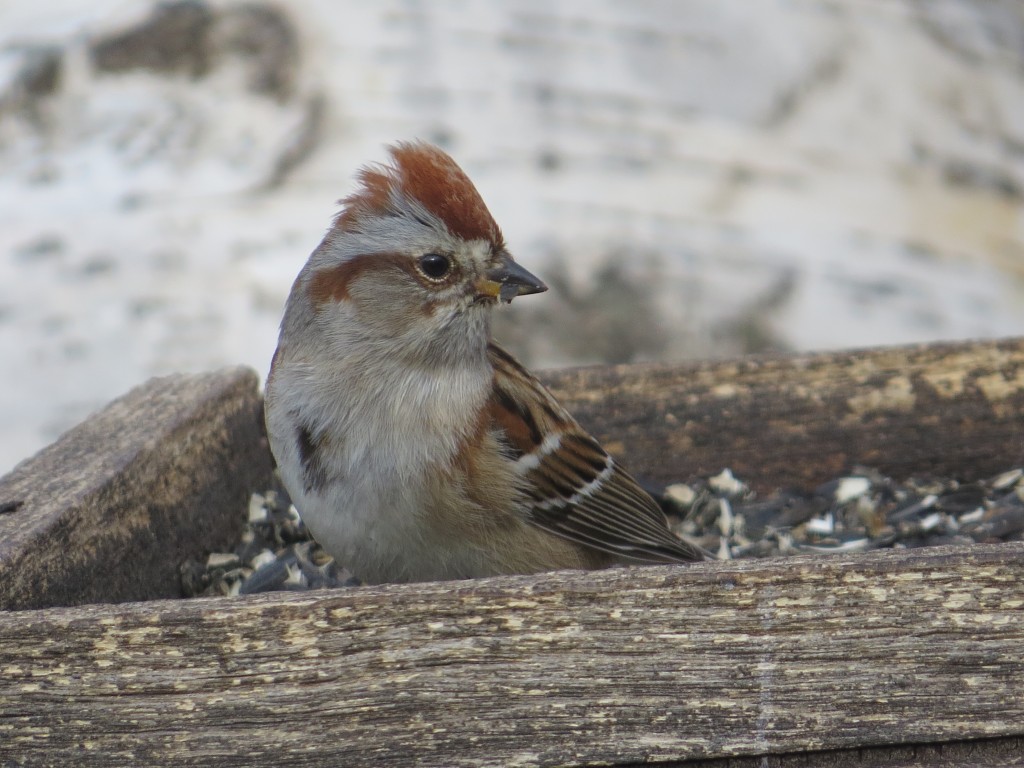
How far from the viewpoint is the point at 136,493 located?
289 centimetres

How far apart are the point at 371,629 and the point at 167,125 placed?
8.19ft

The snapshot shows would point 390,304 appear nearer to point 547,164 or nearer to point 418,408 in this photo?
point 418,408

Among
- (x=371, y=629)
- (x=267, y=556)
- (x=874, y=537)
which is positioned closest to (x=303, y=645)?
(x=371, y=629)

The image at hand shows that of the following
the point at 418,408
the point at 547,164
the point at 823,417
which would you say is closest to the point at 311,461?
the point at 418,408

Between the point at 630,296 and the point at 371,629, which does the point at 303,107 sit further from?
the point at 371,629

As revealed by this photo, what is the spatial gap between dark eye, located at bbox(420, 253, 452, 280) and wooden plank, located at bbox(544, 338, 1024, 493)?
906 millimetres

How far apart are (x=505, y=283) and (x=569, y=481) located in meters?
0.44

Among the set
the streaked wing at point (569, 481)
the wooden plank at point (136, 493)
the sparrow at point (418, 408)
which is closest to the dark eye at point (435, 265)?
the sparrow at point (418, 408)

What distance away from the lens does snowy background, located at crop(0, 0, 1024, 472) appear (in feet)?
13.5

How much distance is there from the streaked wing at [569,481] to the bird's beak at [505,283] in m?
0.20

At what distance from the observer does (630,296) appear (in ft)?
15.3

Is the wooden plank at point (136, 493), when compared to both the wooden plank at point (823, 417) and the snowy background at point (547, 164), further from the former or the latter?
the wooden plank at point (823, 417)

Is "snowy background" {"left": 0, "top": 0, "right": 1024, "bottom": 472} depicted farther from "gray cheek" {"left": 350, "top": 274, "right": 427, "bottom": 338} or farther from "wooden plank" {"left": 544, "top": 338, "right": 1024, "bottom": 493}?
"gray cheek" {"left": 350, "top": 274, "right": 427, "bottom": 338}

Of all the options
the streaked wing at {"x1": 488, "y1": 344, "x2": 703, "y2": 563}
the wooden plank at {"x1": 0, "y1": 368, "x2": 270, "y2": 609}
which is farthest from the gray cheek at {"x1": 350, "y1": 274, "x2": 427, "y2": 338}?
the wooden plank at {"x1": 0, "y1": 368, "x2": 270, "y2": 609}
